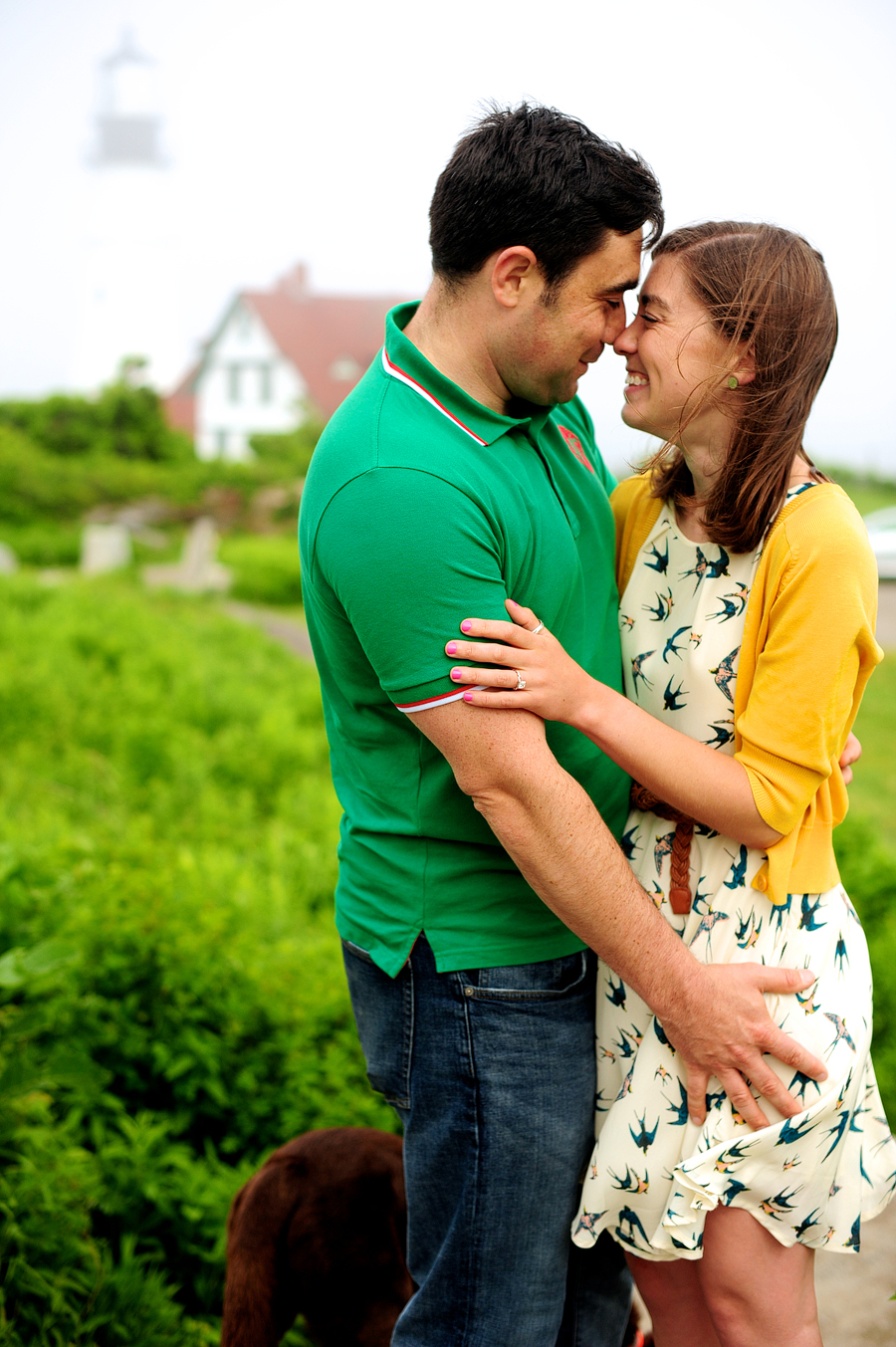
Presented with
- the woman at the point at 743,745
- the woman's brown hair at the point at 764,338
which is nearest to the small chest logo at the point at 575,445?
the woman at the point at 743,745

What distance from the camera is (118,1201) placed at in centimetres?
272

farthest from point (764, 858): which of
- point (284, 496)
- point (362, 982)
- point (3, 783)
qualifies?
point (284, 496)

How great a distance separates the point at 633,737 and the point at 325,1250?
1.39m

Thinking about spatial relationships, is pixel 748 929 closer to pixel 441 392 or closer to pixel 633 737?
pixel 633 737

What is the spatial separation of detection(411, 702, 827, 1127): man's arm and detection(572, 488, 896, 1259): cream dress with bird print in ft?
0.13

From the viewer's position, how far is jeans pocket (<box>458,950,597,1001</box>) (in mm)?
1712

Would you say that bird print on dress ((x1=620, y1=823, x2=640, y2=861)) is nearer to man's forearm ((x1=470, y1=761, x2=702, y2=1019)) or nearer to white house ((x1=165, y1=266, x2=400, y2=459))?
man's forearm ((x1=470, y1=761, x2=702, y2=1019))

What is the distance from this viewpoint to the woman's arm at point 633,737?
1539mm

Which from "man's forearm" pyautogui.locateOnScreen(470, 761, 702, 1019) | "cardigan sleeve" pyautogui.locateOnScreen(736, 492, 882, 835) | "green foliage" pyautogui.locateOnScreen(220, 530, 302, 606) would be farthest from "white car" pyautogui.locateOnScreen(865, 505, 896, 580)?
"man's forearm" pyautogui.locateOnScreen(470, 761, 702, 1019)

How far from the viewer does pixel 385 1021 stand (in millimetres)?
1826

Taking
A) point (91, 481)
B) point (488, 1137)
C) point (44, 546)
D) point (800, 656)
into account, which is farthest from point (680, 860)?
point (91, 481)

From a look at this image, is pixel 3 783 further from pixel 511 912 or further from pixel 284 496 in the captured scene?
pixel 284 496

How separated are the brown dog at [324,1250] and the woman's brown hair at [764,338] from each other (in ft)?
5.22

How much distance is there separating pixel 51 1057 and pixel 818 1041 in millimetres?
1941
